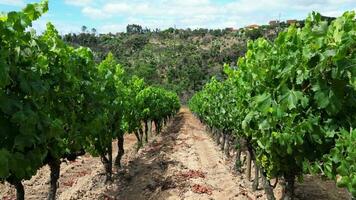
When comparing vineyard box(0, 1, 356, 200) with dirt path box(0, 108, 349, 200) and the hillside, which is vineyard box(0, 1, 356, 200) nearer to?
dirt path box(0, 108, 349, 200)

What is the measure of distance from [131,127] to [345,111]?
59.1ft

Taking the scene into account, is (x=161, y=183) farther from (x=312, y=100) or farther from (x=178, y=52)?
(x=178, y=52)

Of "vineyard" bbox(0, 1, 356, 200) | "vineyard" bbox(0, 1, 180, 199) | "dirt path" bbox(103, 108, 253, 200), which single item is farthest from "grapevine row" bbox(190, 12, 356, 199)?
"dirt path" bbox(103, 108, 253, 200)

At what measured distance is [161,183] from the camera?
60.4 ft

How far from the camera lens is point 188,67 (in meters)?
107

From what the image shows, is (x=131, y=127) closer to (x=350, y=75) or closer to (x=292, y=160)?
(x=292, y=160)

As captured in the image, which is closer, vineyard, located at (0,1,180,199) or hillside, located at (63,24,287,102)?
vineyard, located at (0,1,180,199)

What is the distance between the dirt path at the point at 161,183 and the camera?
16703 mm

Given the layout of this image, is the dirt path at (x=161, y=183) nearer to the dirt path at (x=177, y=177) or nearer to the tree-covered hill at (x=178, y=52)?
the dirt path at (x=177, y=177)

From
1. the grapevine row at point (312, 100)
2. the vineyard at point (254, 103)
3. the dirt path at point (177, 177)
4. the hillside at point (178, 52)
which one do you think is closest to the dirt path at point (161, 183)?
the dirt path at point (177, 177)

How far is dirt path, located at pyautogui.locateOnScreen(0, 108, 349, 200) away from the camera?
16.7 metres

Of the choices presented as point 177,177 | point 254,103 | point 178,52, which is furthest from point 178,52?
point 254,103

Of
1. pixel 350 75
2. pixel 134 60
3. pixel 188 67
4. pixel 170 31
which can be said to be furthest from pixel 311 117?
pixel 170 31

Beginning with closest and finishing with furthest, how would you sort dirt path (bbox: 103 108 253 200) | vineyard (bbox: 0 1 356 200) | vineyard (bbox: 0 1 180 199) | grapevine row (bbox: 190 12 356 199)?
vineyard (bbox: 0 1 180 199), vineyard (bbox: 0 1 356 200), grapevine row (bbox: 190 12 356 199), dirt path (bbox: 103 108 253 200)
